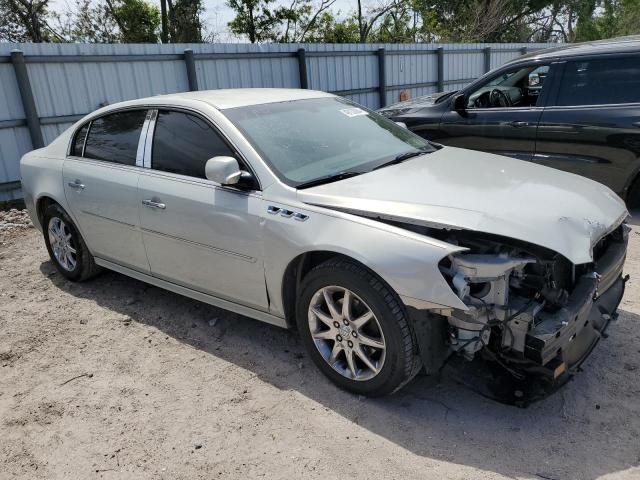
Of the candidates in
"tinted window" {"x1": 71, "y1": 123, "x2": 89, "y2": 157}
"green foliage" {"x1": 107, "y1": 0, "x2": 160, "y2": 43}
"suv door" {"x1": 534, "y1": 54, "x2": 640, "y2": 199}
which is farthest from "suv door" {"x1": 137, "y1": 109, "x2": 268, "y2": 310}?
"green foliage" {"x1": 107, "y1": 0, "x2": 160, "y2": 43}

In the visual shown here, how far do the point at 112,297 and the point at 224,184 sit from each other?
2.02 metres

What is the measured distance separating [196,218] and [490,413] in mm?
2107

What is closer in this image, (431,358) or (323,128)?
(431,358)

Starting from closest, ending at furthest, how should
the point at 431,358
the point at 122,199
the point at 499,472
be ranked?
the point at 499,472 < the point at 431,358 < the point at 122,199

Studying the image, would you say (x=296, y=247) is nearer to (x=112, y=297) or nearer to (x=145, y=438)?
(x=145, y=438)

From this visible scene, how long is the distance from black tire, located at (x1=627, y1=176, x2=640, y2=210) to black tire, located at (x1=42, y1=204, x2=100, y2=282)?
547cm

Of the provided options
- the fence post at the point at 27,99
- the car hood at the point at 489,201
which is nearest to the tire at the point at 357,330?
the car hood at the point at 489,201

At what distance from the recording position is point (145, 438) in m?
2.95

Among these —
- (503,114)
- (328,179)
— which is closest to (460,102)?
(503,114)

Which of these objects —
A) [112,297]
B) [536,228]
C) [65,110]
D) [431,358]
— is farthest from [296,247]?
[65,110]

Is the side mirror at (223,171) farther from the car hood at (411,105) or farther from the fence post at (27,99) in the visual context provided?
the fence post at (27,99)

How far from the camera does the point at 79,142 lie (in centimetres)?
475

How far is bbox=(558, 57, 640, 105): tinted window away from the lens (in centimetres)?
573

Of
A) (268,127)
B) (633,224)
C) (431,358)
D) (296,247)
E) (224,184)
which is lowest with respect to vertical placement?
(633,224)
